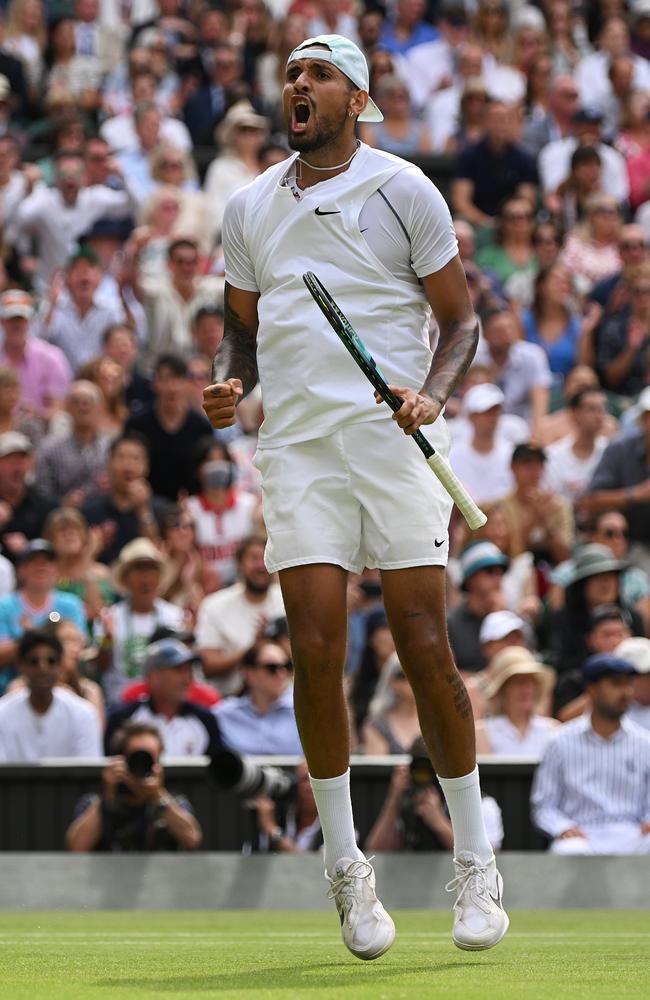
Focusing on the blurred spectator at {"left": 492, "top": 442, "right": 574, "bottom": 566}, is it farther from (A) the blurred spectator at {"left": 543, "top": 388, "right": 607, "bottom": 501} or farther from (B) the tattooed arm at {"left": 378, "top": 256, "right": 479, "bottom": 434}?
(B) the tattooed arm at {"left": 378, "top": 256, "right": 479, "bottom": 434}

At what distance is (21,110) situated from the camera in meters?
18.9

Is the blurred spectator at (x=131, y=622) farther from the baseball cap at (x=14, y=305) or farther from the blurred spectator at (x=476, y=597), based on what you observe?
the baseball cap at (x=14, y=305)

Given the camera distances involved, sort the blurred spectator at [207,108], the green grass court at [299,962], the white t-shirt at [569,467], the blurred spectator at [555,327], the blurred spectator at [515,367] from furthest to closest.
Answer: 1. the blurred spectator at [207,108]
2. the blurred spectator at [555,327]
3. the blurred spectator at [515,367]
4. the white t-shirt at [569,467]
5. the green grass court at [299,962]

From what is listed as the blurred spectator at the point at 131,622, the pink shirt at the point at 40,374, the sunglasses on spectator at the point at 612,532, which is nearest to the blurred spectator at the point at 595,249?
the sunglasses on spectator at the point at 612,532

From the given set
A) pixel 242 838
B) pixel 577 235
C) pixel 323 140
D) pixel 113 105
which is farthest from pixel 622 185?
pixel 323 140

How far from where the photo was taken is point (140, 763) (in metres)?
9.70

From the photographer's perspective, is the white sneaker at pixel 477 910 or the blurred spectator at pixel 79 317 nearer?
the white sneaker at pixel 477 910

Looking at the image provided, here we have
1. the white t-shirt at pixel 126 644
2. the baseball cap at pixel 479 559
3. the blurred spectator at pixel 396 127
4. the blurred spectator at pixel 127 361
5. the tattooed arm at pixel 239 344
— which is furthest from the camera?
the blurred spectator at pixel 396 127

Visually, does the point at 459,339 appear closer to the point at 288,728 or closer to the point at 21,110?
the point at 288,728

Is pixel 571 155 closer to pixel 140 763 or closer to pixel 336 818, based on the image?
pixel 140 763

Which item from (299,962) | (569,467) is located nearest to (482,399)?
(569,467)

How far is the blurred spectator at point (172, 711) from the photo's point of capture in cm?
1092

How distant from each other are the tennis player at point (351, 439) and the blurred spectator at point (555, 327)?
1043 centimetres

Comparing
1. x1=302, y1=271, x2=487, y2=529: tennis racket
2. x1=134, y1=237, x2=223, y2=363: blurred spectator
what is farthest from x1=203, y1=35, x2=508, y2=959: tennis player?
x1=134, y1=237, x2=223, y2=363: blurred spectator
